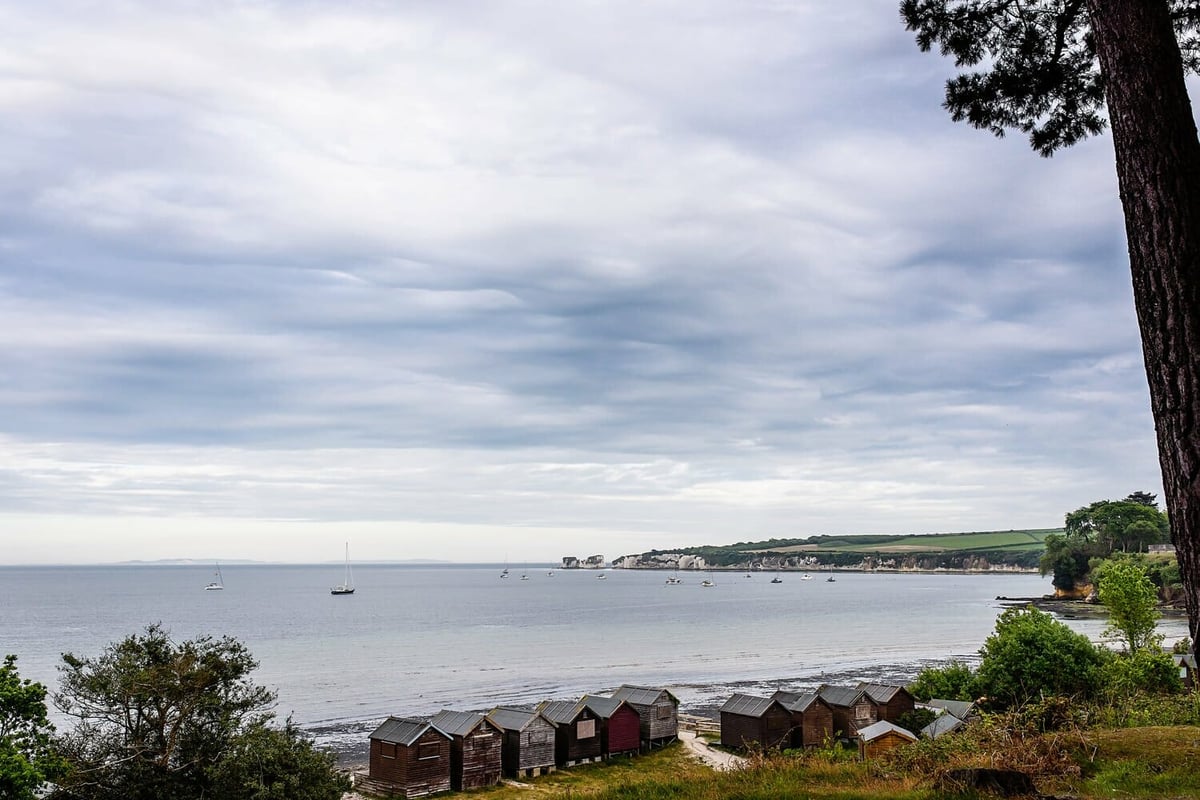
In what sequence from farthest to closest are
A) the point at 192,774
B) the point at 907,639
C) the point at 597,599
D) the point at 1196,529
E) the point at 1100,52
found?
the point at 597,599 → the point at 907,639 → the point at 192,774 → the point at 1100,52 → the point at 1196,529

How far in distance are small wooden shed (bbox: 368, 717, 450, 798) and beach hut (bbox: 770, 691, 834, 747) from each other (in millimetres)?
15936

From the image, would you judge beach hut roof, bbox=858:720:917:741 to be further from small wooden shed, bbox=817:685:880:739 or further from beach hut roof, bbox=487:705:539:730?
beach hut roof, bbox=487:705:539:730

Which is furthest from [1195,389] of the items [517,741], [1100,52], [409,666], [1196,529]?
[409,666]

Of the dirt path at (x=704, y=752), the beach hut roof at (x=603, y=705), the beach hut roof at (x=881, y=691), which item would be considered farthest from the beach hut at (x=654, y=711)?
the beach hut roof at (x=881, y=691)

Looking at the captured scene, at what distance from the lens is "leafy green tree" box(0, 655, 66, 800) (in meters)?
18.1

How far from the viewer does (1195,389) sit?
17.9ft

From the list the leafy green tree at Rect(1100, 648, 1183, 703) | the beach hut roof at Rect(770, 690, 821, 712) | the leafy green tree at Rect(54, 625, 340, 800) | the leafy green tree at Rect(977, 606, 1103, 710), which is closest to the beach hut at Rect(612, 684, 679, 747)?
the beach hut roof at Rect(770, 690, 821, 712)

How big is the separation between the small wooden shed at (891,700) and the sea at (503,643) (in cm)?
1516

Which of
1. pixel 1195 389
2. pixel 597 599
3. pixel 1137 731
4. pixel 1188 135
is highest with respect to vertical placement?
pixel 1188 135

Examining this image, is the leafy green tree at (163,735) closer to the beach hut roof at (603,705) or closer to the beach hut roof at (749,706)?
the beach hut roof at (603,705)

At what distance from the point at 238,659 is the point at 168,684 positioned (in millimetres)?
2107

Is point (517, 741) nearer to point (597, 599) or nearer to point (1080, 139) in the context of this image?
point (1080, 139)

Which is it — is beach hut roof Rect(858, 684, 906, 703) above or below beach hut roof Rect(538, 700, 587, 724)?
below

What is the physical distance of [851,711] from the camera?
126 ft
